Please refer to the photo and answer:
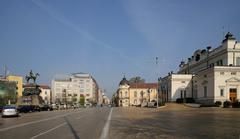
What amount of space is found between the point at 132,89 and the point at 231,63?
94.3 metres

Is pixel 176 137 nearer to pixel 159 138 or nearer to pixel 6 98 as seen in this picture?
pixel 159 138

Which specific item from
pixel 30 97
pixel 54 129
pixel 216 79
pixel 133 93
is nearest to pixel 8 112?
pixel 54 129

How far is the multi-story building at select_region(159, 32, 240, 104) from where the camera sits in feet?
219

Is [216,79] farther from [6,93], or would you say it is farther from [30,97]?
[30,97]

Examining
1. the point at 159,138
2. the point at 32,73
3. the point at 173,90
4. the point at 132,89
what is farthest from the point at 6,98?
the point at 132,89

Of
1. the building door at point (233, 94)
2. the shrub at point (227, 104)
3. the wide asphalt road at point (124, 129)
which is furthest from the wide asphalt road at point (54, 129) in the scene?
the building door at point (233, 94)

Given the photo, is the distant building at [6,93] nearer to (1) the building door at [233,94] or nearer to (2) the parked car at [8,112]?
(2) the parked car at [8,112]

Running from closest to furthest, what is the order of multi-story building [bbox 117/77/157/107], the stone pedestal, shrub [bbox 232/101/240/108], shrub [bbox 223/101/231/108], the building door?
shrub [bbox 232/101/240/108]
shrub [bbox 223/101/231/108]
the building door
the stone pedestal
multi-story building [bbox 117/77/157/107]

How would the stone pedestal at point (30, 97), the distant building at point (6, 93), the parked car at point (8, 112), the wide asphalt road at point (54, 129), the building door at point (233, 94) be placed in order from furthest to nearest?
the stone pedestal at point (30, 97), the distant building at point (6, 93), the building door at point (233, 94), the parked car at point (8, 112), the wide asphalt road at point (54, 129)

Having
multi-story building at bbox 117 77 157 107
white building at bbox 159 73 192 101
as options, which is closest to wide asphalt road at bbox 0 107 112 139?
white building at bbox 159 73 192 101

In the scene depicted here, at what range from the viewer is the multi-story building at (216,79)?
66.8m

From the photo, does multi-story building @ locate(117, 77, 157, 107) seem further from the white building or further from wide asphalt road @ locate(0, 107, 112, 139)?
Answer: wide asphalt road @ locate(0, 107, 112, 139)

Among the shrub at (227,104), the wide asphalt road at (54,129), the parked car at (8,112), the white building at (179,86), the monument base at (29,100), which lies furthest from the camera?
the white building at (179,86)

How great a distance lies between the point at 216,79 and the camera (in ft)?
220
